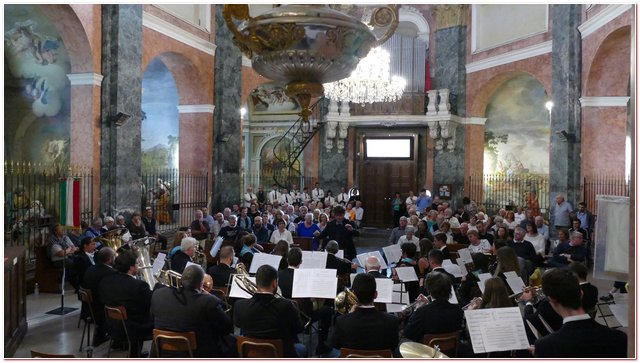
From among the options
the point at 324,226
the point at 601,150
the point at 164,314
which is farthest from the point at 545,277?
the point at 601,150

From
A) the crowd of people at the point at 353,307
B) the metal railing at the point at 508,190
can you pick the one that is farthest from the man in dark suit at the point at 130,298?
the metal railing at the point at 508,190

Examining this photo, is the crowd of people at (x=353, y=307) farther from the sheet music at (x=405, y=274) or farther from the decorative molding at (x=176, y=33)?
the decorative molding at (x=176, y=33)

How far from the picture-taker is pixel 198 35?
16.2m

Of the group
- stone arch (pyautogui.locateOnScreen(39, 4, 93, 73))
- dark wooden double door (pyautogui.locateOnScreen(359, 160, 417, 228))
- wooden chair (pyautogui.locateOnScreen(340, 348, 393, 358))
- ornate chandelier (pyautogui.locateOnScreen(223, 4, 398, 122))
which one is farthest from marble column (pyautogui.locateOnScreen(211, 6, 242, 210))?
wooden chair (pyautogui.locateOnScreen(340, 348, 393, 358))

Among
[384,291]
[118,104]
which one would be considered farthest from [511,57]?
[384,291]

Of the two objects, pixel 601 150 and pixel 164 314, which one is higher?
pixel 601 150

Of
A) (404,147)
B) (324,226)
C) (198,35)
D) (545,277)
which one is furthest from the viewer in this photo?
(404,147)

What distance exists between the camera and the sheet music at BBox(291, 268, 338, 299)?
18.5ft

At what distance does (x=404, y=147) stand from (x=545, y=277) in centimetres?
1716

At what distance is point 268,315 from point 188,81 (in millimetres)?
12825

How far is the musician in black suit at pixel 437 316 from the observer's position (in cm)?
482

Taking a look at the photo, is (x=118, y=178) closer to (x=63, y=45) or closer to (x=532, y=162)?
(x=63, y=45)

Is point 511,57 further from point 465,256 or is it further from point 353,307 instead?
point 353,307

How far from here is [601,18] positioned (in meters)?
13.1
